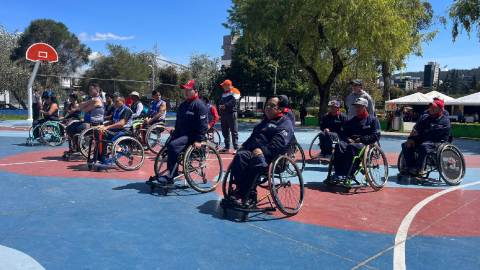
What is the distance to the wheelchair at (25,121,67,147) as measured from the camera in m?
10.7

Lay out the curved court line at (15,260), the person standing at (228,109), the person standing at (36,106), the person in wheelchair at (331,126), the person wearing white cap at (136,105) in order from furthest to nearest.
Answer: the person standing at (36,106) → the person wearing white cap at (136,105) → the person standing at (228,109) → the person in wheelchair at (331,126) → the curved court line at (15,260)

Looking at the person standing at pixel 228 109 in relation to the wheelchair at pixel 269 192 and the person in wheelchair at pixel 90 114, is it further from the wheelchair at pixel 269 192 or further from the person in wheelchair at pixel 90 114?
the wheelchair at pixel 269 192

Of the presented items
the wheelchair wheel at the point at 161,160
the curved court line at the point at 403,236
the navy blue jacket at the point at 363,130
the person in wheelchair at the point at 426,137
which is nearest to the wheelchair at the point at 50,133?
the wheelchair wheel at the point at 161,160

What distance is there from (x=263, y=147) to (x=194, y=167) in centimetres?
152

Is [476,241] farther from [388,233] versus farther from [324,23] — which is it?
[324,23]

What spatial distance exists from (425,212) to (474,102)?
84.9 ft

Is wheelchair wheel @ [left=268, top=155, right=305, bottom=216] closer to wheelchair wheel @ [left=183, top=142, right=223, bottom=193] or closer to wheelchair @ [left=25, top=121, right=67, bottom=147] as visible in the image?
wheelchair wheel @ [left=183, top=142, right=223, bottom=193]

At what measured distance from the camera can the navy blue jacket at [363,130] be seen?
6.16 meters

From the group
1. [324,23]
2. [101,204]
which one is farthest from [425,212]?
[324,23]

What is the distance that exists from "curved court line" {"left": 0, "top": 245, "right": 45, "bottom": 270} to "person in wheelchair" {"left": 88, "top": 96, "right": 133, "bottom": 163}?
386 cm

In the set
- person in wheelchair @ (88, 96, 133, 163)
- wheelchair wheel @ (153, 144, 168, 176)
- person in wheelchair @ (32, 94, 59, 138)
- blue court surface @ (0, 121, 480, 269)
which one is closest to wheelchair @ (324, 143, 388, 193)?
blue court surface @ (0, 121, 480, 269)

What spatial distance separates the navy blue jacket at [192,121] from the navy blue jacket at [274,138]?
1.08 metres

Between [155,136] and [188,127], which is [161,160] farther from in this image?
[155,136]

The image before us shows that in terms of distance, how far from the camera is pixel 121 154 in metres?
7.28
